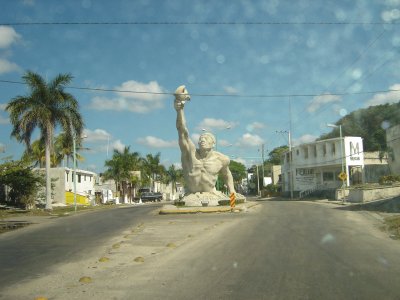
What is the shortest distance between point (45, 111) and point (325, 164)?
36031 mm

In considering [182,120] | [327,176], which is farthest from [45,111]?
[327,176]

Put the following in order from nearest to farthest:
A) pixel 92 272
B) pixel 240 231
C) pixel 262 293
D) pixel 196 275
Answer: pixel 262 293
pixel 196 275
pixel 92 272
pixel 240 231

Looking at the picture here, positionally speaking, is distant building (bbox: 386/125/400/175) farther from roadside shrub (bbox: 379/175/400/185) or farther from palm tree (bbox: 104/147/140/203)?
palm tree (bbox: 104/147/140/203)

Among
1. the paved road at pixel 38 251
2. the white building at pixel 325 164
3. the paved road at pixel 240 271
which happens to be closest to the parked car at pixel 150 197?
the white building at pixel 325 164

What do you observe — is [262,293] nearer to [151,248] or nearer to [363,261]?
[363,261]

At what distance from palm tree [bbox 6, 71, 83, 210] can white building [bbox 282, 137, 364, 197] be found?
30530mm

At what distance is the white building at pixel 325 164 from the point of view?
56.1 meters

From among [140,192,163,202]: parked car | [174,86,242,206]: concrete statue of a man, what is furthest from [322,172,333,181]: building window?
[174,86,242,206]: concrete statue of a man

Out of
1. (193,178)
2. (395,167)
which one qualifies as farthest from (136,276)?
(395,167)

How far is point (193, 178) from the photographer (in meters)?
35.7

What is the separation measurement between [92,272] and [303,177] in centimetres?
5902

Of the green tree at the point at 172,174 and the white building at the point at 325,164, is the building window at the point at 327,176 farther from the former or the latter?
the green tree at the point at 172,174

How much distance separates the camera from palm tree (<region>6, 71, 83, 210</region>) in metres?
35.9

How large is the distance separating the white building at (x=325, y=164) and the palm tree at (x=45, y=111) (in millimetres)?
30530
